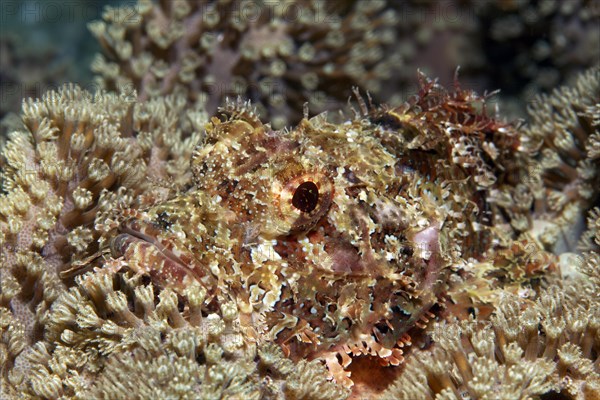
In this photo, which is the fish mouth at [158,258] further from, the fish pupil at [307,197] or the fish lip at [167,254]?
the fish pupil at [307,197]

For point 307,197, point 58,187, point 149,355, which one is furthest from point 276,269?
point 58,187

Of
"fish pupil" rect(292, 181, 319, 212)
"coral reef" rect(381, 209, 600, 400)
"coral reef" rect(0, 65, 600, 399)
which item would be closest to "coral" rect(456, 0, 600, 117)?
"coral reef" rect(0, 65, 600, 399)

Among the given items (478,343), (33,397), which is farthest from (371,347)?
(33,397)

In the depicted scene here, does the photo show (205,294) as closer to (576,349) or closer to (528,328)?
(528,328)

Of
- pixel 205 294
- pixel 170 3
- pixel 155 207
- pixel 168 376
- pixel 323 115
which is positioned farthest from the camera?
pixel 170 3

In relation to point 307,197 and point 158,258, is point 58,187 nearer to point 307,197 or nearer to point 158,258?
point 158,258

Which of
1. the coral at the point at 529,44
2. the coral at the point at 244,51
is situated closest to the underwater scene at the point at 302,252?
the coral at the point at 244,51

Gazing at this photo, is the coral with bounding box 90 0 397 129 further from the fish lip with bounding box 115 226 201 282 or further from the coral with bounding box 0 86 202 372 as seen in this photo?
the fish lip with bounding box 115 226 201 282
